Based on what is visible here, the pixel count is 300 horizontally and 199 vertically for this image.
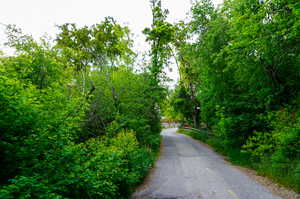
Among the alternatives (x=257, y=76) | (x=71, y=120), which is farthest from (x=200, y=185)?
(x=257, y=76)

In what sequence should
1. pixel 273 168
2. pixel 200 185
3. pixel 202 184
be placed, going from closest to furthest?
pixel 200 185 → pixel 202 184 → pixel 273 168

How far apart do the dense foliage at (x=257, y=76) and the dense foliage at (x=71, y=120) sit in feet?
17.1

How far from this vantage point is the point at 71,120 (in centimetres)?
516

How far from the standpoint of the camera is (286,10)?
26.1 ft

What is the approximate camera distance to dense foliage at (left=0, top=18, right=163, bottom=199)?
10.3 feet

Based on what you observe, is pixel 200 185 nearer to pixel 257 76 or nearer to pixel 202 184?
pixel 202 184

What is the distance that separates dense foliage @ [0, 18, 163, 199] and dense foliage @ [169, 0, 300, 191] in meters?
5.20

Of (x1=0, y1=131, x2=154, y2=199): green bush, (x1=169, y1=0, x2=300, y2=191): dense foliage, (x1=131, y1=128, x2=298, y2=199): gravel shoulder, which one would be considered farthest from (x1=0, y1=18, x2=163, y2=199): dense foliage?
(x1=169, y1=0, x2=300, y2=191): dense foliage

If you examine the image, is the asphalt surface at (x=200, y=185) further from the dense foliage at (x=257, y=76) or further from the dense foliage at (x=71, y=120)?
the dense foliage at (x=257, y=76)

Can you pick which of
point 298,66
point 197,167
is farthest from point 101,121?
point 298,66

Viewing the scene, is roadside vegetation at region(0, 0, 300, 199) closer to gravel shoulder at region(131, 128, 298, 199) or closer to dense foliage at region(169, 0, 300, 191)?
dense foliage at region(169, 0, 300, 191)

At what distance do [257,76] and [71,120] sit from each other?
10.7 metres

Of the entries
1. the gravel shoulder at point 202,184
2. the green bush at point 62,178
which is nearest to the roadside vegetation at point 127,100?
the green bush at point 62,178

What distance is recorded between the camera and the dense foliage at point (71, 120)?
3152 millimetres
